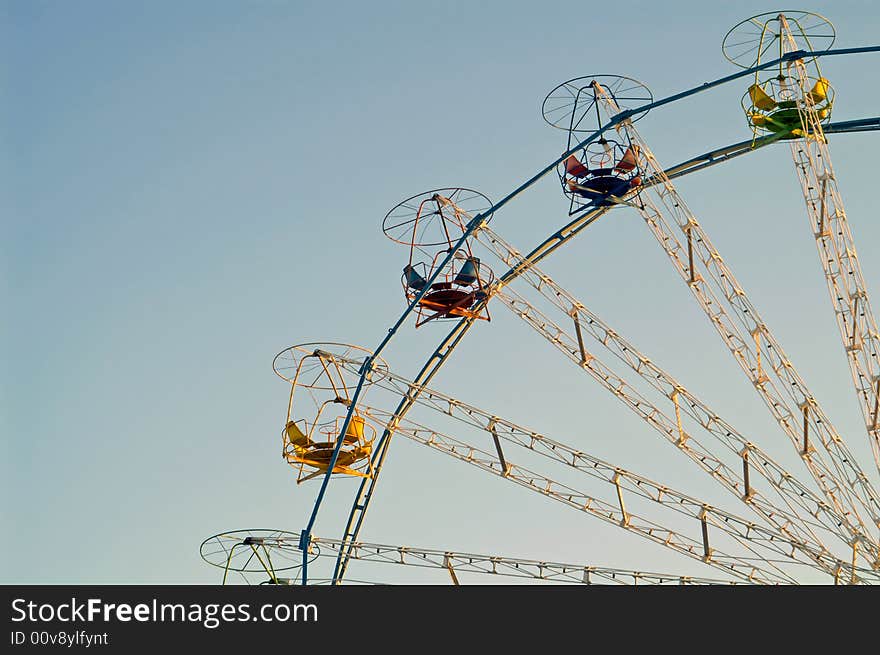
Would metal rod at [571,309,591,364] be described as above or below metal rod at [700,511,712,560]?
above

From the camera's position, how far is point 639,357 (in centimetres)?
4119

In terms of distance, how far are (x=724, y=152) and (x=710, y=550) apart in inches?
466

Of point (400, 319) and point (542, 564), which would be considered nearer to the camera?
point (542, 564)

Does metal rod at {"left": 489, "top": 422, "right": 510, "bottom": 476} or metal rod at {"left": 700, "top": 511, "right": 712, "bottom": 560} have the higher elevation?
metal rod at {"left": 489, "top": 422, "right": 510, "bottom": 476}

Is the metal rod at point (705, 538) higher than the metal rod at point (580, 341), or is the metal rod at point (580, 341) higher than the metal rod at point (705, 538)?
the metal rod at point (580, 341)

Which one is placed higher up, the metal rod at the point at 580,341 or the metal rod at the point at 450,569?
the metal rod at the point at 580,341

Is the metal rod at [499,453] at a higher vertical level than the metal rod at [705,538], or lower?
higher

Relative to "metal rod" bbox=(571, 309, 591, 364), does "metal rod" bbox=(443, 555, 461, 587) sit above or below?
below
